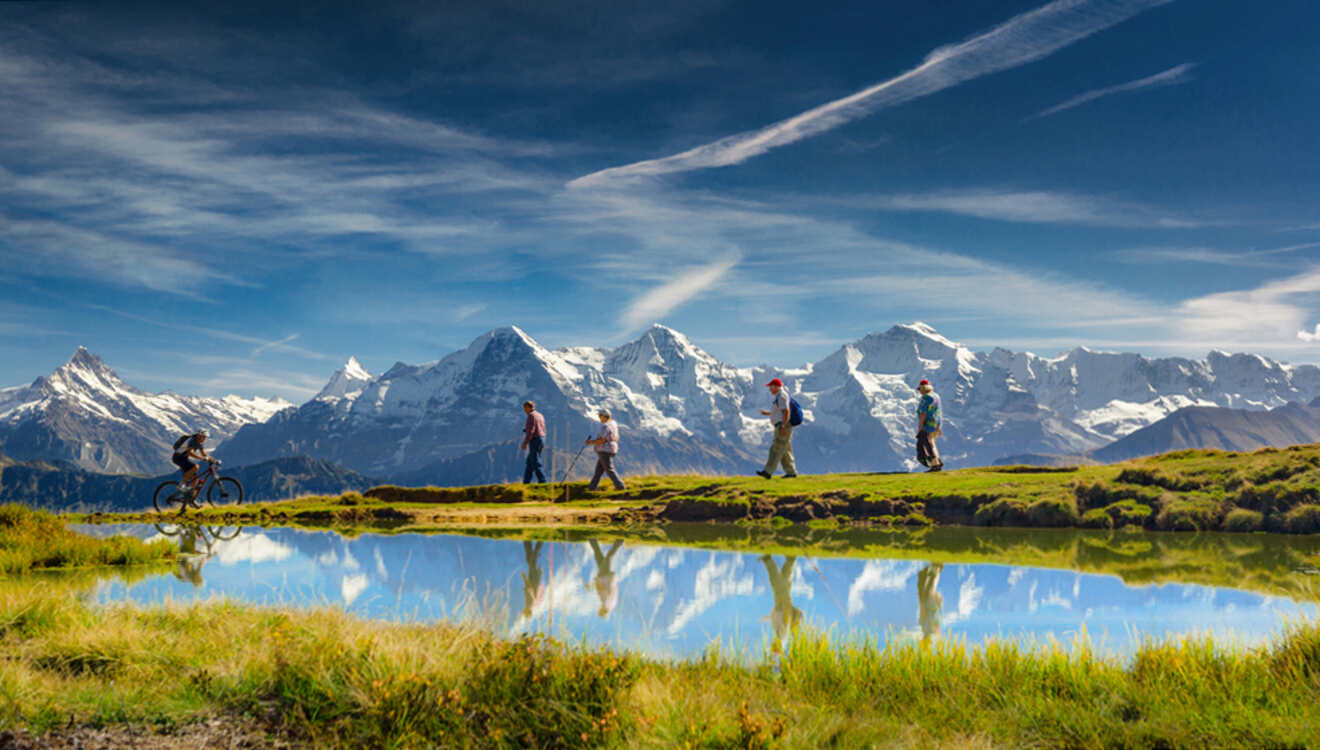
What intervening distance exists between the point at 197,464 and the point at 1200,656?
2792 cm

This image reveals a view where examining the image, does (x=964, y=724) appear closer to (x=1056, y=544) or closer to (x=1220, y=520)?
(x=1056, y=544)

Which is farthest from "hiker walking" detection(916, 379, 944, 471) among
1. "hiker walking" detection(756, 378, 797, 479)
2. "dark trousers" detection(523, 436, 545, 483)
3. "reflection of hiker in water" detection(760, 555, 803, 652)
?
"reflection of hiker in water" detection(760, 555, 803, 652)

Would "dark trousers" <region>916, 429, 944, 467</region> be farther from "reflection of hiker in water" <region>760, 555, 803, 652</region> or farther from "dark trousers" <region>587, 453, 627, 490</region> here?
"reflection of hiker in water" <region>760, 555, 803, 652</region>

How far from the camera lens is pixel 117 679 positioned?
23.7 feet

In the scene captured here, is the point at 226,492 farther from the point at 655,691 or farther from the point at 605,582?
the point at 655,691

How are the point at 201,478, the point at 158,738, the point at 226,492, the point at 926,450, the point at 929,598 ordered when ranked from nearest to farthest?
1. the point at 158,738
2. the point at 929,598
3. the point at 201,478
4. the point at 926,450
5. the point at 226,492

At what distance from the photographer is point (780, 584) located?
1215cm

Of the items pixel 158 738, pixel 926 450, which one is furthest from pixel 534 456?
pixel 158 738

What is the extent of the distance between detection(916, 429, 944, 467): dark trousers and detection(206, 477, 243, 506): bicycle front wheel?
75.1 feet

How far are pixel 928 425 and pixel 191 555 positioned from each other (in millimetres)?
21276

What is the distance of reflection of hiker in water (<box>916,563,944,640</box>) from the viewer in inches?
371

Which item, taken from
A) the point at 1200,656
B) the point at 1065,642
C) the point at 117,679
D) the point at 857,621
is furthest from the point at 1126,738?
the point at 117,679

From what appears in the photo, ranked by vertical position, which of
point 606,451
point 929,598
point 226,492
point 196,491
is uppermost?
point 606,451

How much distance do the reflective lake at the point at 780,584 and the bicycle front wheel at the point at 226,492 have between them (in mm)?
9790
